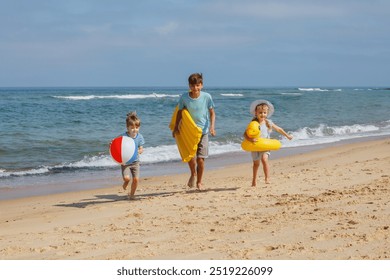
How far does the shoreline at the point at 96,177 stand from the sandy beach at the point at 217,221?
57 cm

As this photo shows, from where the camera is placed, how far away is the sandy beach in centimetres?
480

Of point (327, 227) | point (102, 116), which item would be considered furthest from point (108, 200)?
point (102, 116)

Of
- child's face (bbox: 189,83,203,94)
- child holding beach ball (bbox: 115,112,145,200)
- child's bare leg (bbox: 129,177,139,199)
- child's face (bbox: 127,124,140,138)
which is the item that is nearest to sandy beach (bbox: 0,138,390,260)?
child's bare leg (bbox: 129,177,139,199)

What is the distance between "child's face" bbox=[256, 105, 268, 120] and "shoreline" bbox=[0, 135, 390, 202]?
288 centimetres

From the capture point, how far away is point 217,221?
231 inches

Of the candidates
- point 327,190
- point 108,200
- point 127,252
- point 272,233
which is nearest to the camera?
point 127,252

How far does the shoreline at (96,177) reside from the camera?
9242 mm

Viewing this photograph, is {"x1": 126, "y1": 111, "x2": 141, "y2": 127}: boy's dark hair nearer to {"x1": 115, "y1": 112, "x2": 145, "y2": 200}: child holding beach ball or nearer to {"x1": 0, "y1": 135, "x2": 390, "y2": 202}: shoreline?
{"x1": 115, "y1": 112, "x2": 145, "y2": 200}: child holding beach ball

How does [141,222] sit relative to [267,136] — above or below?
below

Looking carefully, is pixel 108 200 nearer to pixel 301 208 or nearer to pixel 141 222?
pixel 141 222

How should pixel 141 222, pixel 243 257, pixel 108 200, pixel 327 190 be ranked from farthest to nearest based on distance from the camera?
pixel 108 200 → pixel 327 190 → pixel 141 222 → pixel 243 257

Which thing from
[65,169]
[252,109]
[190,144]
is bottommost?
[65,169]

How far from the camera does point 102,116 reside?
Result: 85.6 feet
